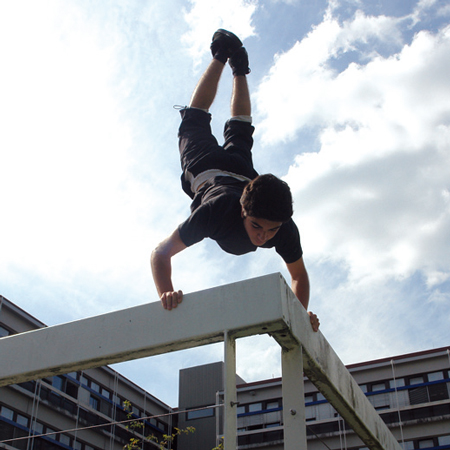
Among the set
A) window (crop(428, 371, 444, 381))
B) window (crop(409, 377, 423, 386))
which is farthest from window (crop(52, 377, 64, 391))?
window (crop(428, 371, 444, 381))

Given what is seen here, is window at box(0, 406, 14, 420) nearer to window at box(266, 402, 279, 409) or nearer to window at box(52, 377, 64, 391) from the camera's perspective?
window at box(52, 377, 64, 391)

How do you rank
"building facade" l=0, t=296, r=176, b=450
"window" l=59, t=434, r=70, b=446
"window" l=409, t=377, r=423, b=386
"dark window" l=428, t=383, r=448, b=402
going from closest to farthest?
"building facade" l=0, t=296, r=176, b=450 < "window" l=59, t=434, r=70, b=446 < "dark window" l=428, t=383, r=448, b=402 < "window" l=409, t=377, r=423, b=386

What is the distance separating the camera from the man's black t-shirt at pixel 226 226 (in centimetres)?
334

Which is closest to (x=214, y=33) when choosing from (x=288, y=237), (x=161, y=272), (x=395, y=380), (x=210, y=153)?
(x=210, y=153)

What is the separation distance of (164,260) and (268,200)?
0.74 m

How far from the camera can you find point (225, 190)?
3590mm

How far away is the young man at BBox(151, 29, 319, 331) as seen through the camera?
10.2 feet

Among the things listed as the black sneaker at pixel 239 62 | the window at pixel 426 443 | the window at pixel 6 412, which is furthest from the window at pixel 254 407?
Result: the black sneaker at pixel 239 62

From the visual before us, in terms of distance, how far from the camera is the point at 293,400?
2273 mm

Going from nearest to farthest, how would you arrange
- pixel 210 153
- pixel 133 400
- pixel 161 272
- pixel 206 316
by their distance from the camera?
1. pixel 206 316
2. pixel 161 272
3. pixel 210 153
4. pixel 133 400

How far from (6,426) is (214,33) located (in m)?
16.0

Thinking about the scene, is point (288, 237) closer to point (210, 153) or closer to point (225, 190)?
point (225, 190)

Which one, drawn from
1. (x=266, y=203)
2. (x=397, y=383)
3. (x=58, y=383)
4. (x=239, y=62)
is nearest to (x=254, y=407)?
(x=397, y=383)

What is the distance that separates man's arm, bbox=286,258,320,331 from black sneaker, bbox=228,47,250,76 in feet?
6.19
